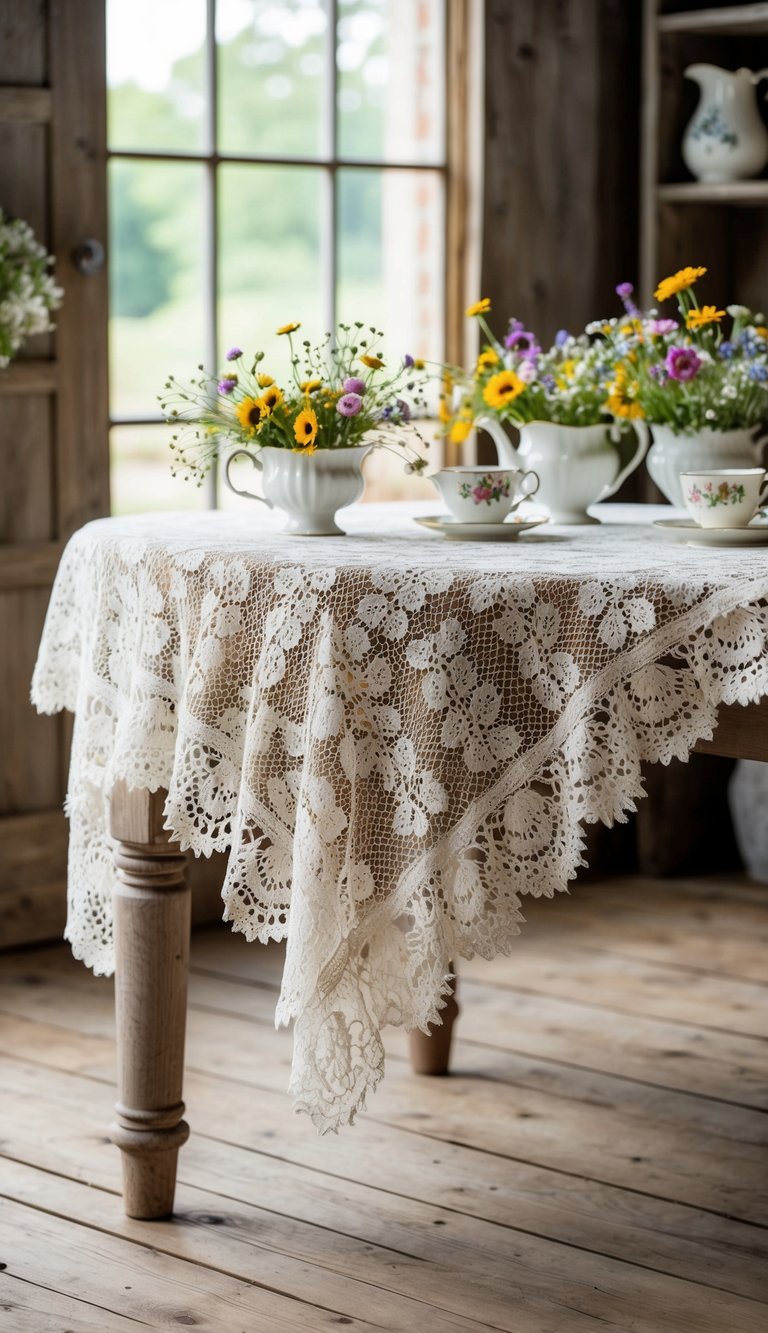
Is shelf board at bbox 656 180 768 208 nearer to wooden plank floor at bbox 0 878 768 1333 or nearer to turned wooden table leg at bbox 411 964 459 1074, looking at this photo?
wooden plank floor at bbox 0 878 768 1333

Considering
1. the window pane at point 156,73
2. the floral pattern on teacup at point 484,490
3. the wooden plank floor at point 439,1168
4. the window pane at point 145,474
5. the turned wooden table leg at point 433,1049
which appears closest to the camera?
the wooden plank floor at point 439,1168

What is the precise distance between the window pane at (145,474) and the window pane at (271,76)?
0.57 meters

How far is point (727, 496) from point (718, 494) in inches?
0.4

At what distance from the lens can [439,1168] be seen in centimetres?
246

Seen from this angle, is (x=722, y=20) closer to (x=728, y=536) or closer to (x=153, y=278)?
(x=153, y=278)

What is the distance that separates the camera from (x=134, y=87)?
11.1 ft

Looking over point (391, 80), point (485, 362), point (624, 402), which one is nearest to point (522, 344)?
point (485, 362)

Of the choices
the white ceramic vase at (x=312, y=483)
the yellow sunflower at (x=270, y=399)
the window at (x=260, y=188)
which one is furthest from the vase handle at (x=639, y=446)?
the window at (x=260, y=188)

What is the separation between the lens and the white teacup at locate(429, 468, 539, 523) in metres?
2.31

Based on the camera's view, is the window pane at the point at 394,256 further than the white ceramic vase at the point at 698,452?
Yes

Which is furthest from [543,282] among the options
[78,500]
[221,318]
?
[78,500]

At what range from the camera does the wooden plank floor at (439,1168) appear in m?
2.09

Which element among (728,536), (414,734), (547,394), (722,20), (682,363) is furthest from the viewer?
(722,20)

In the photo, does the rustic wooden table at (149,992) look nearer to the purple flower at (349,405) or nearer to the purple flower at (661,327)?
the purple flower at (349,405)
